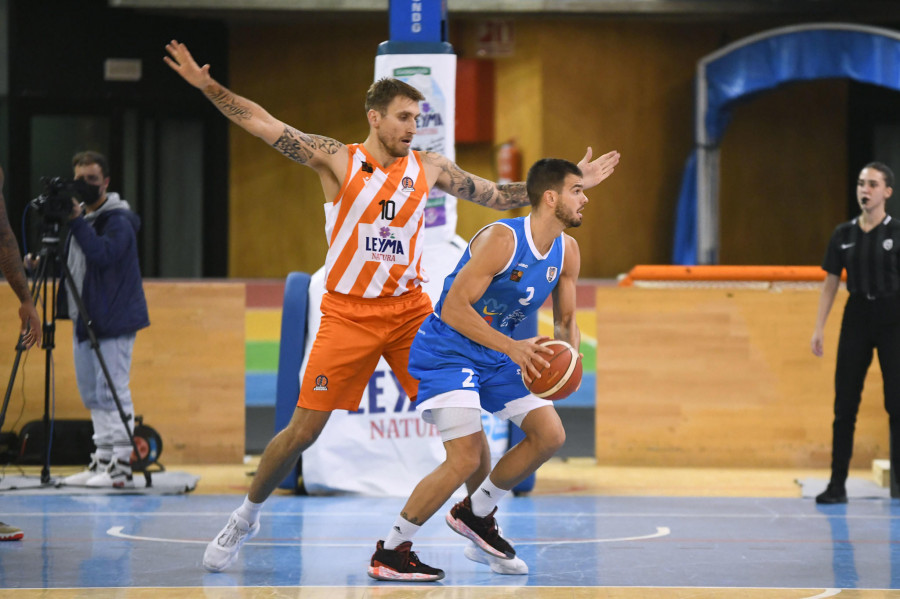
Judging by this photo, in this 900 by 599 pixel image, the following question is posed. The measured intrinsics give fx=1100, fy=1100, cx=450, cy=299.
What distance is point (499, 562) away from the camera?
4.77 metres

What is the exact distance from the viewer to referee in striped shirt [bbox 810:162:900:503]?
21.6 feet

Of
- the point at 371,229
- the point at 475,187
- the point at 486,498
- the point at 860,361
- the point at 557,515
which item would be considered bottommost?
the point at 557,515

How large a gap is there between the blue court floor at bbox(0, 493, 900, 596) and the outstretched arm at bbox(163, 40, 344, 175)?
1.82 meters

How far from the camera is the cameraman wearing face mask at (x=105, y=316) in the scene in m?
6.77

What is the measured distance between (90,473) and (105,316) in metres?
1.02

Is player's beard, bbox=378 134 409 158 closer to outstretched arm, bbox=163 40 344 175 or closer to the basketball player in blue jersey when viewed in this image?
outstretched arm, bbox=163 40 344 175

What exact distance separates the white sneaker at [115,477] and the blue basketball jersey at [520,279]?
2.99m

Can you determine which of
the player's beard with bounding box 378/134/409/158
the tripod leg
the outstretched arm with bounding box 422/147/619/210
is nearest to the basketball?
the outstretched arm with bounding box 422/147/619/210

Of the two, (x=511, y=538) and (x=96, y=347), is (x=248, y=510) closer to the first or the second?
(x=511, y=538)

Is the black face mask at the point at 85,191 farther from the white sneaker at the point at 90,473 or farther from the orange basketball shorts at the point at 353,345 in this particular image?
the orange basketball shorts at the point at 353,345

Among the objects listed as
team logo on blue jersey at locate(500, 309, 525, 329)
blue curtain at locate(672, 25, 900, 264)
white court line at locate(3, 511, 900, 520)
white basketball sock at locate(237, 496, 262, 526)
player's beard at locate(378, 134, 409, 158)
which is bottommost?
white court line at locate(3, 511, 900, 520)

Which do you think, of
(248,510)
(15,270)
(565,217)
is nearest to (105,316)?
(15,270)

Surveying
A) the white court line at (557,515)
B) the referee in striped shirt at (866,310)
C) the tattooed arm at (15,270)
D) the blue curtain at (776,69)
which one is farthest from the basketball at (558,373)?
the blue curtain at (776,69)

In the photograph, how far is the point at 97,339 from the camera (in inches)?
266
